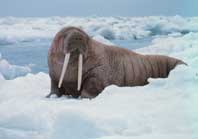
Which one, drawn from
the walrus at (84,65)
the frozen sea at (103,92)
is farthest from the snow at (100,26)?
the walrus at (84,65)

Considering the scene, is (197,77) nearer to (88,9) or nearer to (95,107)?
(95,107)

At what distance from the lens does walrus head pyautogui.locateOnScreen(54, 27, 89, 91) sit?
384cm

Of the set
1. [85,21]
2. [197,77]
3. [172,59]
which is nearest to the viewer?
[197,77]

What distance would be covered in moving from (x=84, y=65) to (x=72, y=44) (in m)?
0.29

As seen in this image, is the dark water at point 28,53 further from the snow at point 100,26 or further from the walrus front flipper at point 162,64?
the walrus front flipper at point 162,64

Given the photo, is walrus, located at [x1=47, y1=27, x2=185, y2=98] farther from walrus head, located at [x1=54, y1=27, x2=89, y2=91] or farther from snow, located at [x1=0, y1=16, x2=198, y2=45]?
snow, located at [x1=0, y1=16, x2=198, y2=45]

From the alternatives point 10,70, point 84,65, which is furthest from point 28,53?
point 84,65

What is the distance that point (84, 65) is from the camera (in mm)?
4066

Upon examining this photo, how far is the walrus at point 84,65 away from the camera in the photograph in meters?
3.90

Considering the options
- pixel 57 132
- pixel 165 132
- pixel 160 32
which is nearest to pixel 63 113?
pixel 57 132

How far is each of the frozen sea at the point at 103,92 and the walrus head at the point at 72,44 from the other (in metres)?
0.12

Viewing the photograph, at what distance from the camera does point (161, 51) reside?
505cm

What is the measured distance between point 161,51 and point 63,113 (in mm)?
2628

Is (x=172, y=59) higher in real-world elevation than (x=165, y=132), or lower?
lower
